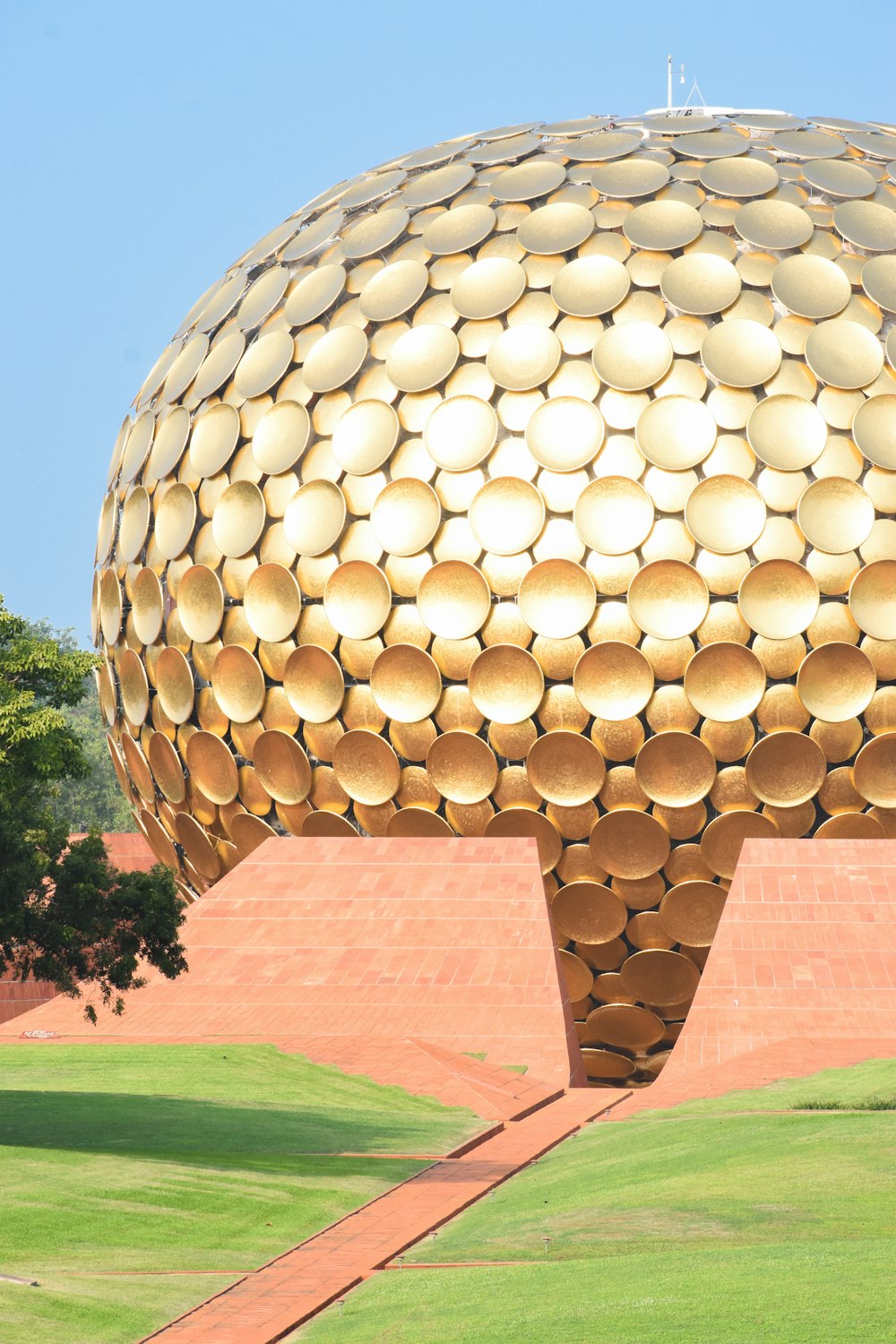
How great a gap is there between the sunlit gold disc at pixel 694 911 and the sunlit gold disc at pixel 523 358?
5600 millimetres

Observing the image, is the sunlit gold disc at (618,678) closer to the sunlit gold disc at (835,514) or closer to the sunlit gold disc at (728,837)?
the sunlit gold disc at (728,837)

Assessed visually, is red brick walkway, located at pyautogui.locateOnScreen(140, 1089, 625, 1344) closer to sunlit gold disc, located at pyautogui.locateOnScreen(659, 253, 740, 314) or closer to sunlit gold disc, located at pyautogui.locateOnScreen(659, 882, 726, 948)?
sunlit gold disc, located at pyautogui.locateOnScreen(659, 882, 726, 948)

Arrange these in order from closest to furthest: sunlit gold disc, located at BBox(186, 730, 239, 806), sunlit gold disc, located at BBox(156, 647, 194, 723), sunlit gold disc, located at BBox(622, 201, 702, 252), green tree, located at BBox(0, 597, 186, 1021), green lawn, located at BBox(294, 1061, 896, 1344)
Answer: green lawn, located at BBox(294, 1061, 896, 1344) < green tree, located at BBox(0, 597, 186, 1021) < sunlit gold disc, located at BBox(622, 201, 702, 252) < sunlit gold disc, located at BBox(186, 730, 239, 806) < sunlit gold disc, located at BBox(156, 647, 194, 723)

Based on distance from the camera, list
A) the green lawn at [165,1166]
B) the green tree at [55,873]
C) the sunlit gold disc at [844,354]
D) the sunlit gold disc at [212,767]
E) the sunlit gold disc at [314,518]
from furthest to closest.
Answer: the sunlit gold disc at [212,767] → the sunlit gold disc at [314,518] → the sunlit gold disc at [844,354] → the green tree at [55,873] → the green lawn at [165,1166]

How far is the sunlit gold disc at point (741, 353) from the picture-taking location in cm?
1750

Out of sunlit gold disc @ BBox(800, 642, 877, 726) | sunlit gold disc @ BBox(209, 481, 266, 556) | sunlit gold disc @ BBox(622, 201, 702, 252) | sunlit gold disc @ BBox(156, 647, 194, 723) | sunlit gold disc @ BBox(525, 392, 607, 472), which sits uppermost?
sunlit gold disc @ BBox(622, 201, 702, 252)

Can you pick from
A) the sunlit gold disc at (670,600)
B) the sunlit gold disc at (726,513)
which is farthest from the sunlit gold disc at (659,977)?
the sunlit gold disc at (726,513)

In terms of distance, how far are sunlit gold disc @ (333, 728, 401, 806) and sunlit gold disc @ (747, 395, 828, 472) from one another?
5062 millimetres

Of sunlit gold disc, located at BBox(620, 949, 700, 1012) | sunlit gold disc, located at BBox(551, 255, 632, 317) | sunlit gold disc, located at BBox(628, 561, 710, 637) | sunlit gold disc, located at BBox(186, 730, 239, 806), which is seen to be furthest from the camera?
sunlit gold disc, located at BBox(186, 730, 239, 806)

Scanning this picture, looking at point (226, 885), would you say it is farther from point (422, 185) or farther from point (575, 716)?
point (422, 185)

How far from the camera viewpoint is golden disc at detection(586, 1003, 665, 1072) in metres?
17.7

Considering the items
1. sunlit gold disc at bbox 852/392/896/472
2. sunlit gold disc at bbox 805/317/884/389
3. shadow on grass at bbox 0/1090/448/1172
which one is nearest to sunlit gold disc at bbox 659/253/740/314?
sunlit gold disc at bbox 805/317/884/389

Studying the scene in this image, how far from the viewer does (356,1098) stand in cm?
Answer: 1373

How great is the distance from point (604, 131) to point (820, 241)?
3660 millimetres
